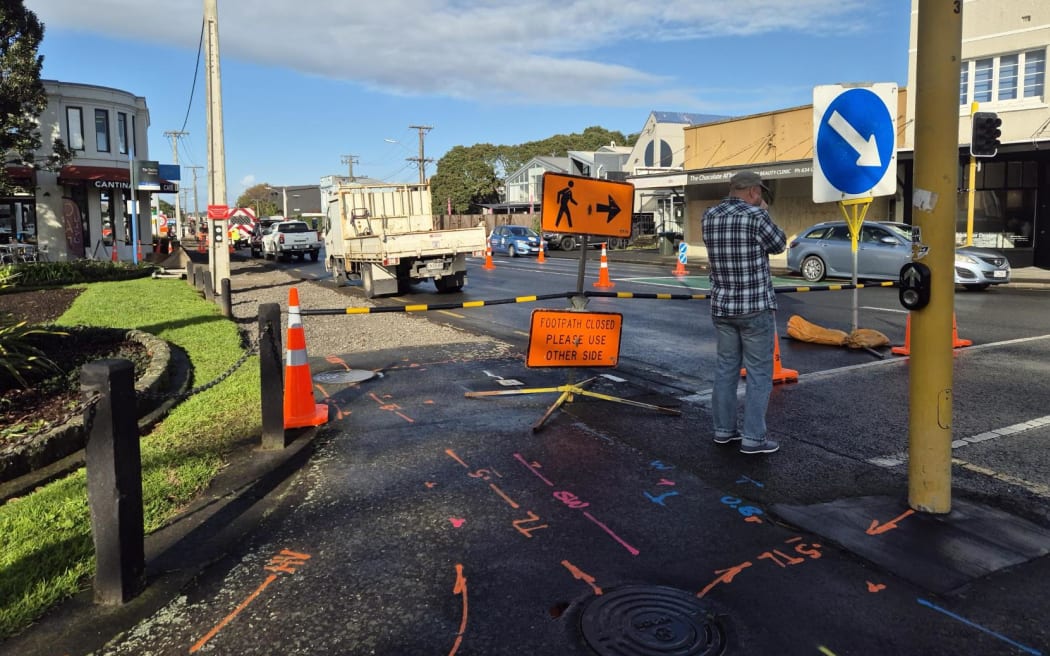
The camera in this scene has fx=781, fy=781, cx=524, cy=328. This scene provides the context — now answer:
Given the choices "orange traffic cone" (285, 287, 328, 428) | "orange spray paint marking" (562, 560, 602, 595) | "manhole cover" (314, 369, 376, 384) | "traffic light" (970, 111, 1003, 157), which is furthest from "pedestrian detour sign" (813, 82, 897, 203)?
"traffic light" (970, 111, 1003, 157)

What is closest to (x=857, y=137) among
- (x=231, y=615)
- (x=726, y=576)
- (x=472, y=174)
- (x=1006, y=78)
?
(x=726, y=576)

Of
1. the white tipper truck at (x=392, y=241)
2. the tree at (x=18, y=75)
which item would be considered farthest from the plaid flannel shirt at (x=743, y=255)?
the tree at (x=18, y=75)

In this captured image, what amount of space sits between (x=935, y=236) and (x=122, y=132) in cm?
3956

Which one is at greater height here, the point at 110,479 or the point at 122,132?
the point at 122,132

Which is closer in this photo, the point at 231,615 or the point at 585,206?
the point at 231,615

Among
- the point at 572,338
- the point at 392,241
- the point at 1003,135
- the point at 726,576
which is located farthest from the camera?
the point at 1003,135

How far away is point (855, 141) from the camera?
8242 millimetres

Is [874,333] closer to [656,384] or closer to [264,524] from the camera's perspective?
[656,384]

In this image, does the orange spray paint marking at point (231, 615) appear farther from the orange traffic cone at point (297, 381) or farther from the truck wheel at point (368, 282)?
the truck wheel at point (368, 282)

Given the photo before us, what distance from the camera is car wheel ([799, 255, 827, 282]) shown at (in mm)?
20000

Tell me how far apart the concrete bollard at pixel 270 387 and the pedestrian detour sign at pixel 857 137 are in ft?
19.7

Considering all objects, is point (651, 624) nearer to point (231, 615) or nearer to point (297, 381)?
point (231, 615)

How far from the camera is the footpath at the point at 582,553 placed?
319 centimetres

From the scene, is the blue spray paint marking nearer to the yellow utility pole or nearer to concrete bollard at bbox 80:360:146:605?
the yellow utility pole
